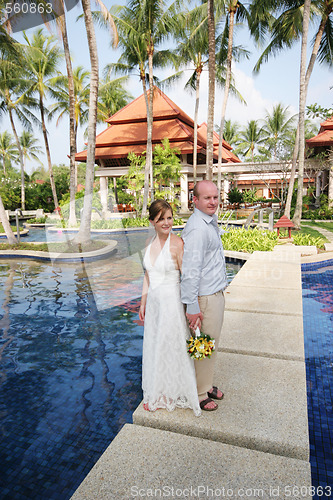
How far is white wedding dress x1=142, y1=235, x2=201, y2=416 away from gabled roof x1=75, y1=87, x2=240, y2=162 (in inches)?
880

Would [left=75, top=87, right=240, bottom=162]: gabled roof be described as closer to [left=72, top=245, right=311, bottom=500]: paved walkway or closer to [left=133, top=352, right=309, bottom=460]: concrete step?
[left=72, top=245, right=311, bottom=500]: paved walkway

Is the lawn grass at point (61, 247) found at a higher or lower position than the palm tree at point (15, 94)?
lower

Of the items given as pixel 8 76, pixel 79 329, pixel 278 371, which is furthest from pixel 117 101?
pixel 278 371

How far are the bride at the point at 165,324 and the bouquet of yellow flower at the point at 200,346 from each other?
83mm

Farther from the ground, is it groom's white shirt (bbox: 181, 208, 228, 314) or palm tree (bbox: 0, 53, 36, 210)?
palm tree (bbox: 0, 53, 36, 210)

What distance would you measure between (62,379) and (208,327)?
229 cm

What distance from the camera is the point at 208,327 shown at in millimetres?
2607

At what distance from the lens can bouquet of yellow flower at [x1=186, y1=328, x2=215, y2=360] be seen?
2479 mm

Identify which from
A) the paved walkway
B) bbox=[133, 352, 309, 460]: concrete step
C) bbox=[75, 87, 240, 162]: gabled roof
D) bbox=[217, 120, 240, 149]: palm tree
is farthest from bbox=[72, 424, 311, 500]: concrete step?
bbox=[217, 120, 240, 149]: palm tree

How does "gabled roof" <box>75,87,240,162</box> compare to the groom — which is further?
"gabled roof" <box>75,87,240,162</box>

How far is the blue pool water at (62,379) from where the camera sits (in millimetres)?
2707

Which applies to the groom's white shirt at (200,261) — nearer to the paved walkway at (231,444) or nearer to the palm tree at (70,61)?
the paved walkway at (231,444)

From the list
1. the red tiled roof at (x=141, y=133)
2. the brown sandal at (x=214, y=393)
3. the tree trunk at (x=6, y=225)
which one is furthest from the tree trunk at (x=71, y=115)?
the brown sandal at (x=214, y=393)

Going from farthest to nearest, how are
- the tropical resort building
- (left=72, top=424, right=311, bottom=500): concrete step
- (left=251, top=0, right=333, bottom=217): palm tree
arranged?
the tropical resort building → (left=251, top=0, right=333, bottom=217): palm tree → (left=72, top=424, right=311, bottom=500): concrete step
